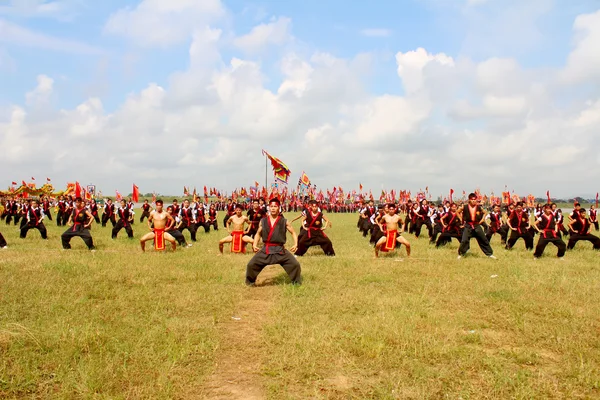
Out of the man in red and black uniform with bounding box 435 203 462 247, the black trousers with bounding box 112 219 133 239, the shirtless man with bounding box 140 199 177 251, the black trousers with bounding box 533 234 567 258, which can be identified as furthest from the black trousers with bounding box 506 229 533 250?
the black trousers with bounding box 112 219 133 239

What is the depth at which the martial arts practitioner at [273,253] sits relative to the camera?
920cm

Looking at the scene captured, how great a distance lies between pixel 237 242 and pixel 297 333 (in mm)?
8400

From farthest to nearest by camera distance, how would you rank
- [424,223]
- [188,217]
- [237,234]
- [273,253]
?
1. [424,223]
2. [188,217]
3. [237,234]
4. [273,253]

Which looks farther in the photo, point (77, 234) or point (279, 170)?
point (279, 170)

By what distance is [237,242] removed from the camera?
46.4 ft

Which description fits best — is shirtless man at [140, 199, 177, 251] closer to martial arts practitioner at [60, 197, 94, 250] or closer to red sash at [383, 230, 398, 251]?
martial arts practitioner at [60, 197, 94, 250]

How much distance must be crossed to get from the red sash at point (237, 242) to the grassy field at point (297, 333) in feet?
11.0

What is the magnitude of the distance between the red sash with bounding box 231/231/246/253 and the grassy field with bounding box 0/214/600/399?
3.37 meters

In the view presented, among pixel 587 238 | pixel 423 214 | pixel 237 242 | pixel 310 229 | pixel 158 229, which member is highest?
pixel 423 214

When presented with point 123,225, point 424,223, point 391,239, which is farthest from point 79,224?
point 424,223

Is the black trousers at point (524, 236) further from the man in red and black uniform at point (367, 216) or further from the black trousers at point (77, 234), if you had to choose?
the black trousers at point (77, 234)

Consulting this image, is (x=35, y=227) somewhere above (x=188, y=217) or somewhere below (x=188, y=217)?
below

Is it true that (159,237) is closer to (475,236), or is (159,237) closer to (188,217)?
(188,217)

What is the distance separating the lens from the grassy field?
4.49 meters
